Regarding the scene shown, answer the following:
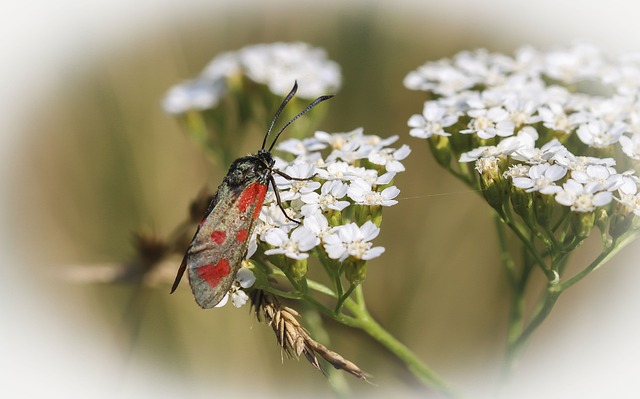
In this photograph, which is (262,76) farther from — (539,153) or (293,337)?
(293,337)

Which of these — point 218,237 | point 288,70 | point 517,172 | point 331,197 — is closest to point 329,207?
point 331,197

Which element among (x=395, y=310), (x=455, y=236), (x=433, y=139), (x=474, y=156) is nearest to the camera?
(x=474, y=156)

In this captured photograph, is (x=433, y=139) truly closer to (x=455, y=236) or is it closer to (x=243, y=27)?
(x=455, y=236)

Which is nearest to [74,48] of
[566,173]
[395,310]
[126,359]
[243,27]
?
[243,27]

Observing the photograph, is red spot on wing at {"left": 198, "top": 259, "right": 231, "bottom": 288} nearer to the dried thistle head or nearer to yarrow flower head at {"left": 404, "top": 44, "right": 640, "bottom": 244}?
the dried thistle head

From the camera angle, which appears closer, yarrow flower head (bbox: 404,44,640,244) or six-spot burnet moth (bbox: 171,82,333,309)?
six-spot burnet moth (bbox: 171,82,333,309)

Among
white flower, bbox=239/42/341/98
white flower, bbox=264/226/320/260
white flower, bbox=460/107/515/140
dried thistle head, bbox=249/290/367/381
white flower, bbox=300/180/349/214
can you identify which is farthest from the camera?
white flower, bbox=239/42/341/98

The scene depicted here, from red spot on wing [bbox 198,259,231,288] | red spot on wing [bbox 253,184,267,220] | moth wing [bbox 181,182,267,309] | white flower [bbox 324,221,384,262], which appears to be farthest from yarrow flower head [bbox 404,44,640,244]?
red spot on wing [bbox 198,259,231,288]
